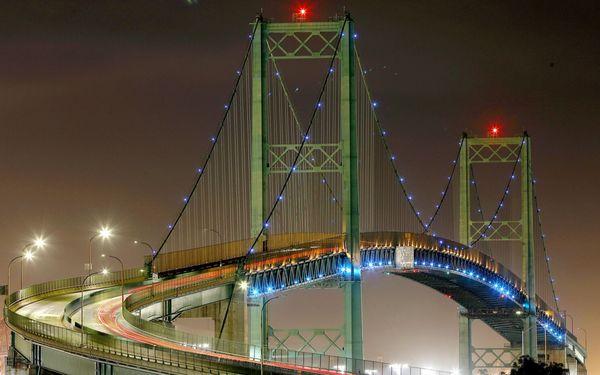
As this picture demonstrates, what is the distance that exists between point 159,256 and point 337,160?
11.6 meters

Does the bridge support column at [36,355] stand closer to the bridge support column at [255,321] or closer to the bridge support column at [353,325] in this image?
the bridge support column at [255,321]

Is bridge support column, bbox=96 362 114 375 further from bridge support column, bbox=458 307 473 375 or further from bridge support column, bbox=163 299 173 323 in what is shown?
bridge support column, bbox=458 307 473 375

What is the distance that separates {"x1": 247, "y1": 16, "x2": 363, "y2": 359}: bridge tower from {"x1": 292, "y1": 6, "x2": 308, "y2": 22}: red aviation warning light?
745 mm

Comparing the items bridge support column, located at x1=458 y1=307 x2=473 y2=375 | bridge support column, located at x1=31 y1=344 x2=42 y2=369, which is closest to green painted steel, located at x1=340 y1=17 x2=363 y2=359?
bridge support column, located at x1=31 y1=344 x2=42 y2=369

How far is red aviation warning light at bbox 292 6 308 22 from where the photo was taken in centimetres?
8619

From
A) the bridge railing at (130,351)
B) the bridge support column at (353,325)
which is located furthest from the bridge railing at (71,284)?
the bridge railing at (130,351)

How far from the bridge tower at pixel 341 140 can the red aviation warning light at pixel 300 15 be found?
75 cm

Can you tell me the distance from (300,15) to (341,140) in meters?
6.74

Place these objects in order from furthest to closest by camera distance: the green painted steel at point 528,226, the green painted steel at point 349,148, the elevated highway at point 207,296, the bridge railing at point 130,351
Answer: the green painted steel at point 528,226 → the green painted steel at point 349,148 → the elevated highway at point 207,296 → the bridge railing at point 130,351

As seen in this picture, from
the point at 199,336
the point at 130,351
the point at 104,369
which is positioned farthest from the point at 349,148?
the point at 104,369

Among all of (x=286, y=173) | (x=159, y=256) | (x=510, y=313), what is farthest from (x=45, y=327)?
(x=510, y=313)

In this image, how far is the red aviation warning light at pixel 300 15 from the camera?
283 feet

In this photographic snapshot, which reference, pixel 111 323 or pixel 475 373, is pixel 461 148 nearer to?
pixel 475 373

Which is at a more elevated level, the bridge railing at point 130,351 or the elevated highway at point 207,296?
the elevated highway at point 207,296
